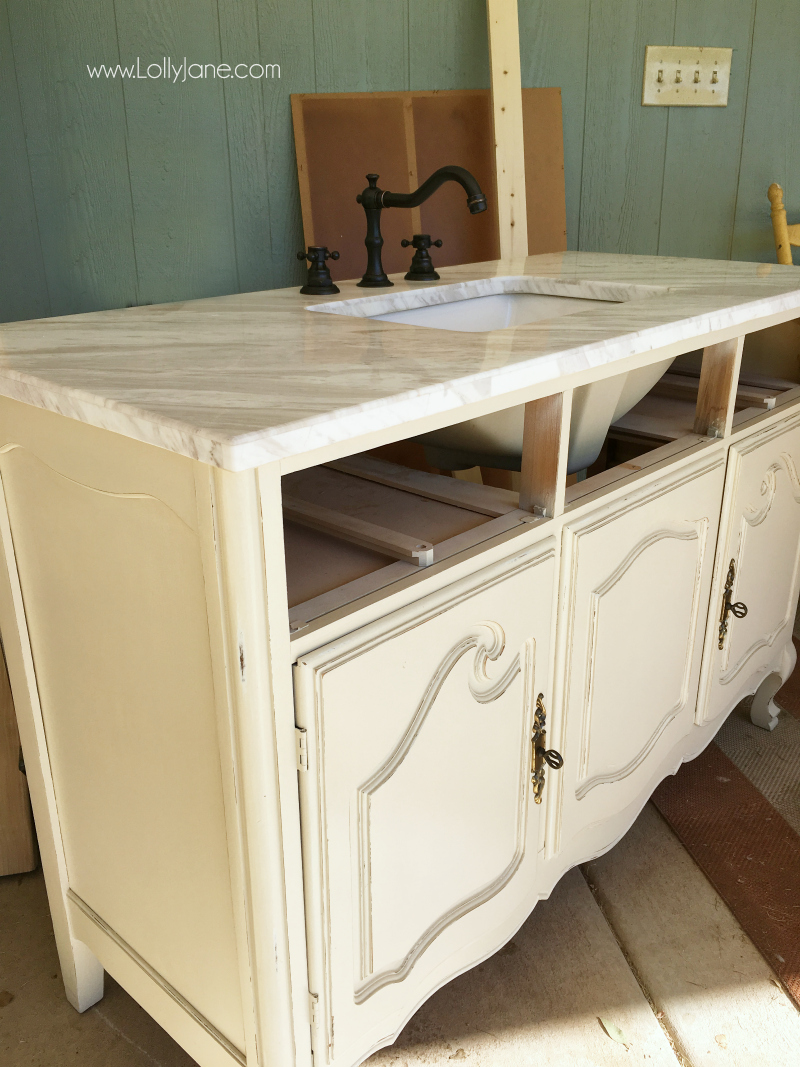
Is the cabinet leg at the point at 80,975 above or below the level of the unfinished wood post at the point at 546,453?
below

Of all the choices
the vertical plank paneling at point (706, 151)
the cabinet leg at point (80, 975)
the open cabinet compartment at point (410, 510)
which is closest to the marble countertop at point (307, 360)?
the open cabinet compartment at point (410, 510)

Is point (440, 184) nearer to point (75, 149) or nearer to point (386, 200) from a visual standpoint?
point (386, 200)

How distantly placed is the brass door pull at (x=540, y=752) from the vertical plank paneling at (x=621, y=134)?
5.15 ft

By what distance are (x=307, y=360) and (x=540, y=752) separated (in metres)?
0.60

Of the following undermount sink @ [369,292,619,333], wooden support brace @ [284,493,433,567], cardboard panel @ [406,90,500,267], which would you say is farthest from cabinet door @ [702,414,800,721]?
cardboard panel @ [406,90,500,267]

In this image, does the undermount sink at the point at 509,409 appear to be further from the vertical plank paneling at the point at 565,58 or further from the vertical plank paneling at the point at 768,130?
the vertical plank paneling at the point at 768,130

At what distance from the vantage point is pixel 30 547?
40.8 inches

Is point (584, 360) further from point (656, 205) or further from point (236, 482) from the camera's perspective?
point (656, 205)

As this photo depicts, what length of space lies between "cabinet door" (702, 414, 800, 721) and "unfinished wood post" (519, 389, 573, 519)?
0.49 meters

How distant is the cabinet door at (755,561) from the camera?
1.48m

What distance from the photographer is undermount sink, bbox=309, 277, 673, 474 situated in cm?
119

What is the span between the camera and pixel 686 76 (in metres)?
2.37

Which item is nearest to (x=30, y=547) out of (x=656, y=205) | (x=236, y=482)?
(x=236, y=482)

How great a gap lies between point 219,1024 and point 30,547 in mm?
583
